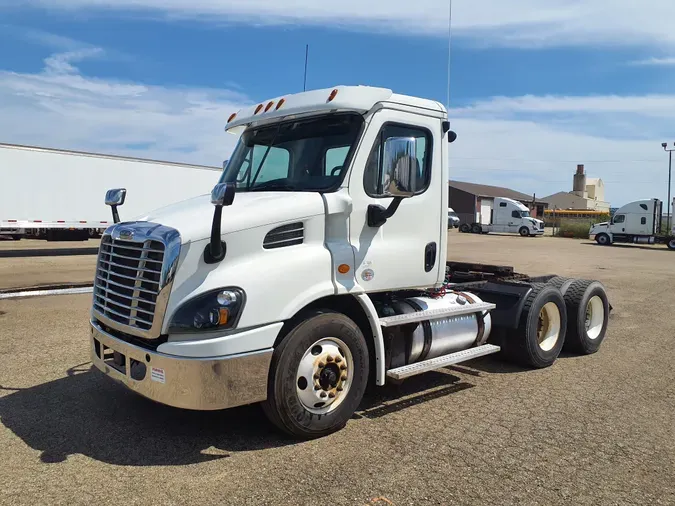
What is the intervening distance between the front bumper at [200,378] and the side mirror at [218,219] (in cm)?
72

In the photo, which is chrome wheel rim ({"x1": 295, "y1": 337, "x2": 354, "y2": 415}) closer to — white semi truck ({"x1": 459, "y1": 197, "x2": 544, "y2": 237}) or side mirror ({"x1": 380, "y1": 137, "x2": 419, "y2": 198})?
side mirror ({"x1": 380, "y1": 137, "x2": 419, "y2": 198})

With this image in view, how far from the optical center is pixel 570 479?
3953 mm

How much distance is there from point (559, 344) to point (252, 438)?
424 cm

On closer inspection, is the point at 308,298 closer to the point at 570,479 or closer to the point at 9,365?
the point at 570,479

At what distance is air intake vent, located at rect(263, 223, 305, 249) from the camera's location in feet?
14.5

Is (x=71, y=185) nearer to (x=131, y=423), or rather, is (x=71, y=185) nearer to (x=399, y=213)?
(x=131, y=423)

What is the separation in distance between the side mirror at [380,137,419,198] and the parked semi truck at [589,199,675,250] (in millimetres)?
40922

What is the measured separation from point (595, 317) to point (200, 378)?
5933mm

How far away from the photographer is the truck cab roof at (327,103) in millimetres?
4906

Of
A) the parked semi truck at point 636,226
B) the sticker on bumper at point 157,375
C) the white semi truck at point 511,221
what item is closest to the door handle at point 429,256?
the sticker on bumper at point 157,375

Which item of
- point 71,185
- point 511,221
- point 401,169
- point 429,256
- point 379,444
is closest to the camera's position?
point 379,444

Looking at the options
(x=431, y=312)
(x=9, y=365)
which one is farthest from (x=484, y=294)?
(x=9, y=365)

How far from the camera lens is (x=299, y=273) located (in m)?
4.41

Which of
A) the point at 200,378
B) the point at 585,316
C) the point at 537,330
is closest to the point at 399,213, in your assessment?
the point at 200,378
